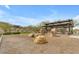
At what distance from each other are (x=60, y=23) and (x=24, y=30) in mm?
344

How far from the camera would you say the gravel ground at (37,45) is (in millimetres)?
1373

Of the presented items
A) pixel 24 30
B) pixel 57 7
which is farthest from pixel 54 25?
pixel 24 30

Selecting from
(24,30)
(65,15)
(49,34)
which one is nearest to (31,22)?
(24,30)

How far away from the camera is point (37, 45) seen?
4.56ft

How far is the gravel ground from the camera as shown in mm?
1373

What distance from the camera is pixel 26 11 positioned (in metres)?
1.41

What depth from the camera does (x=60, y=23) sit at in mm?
1425

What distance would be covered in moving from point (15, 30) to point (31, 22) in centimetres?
17

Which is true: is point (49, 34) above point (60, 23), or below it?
below

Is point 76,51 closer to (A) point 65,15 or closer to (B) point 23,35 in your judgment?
(A) point 65,15

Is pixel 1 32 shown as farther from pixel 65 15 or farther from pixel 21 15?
pixel 65 15
